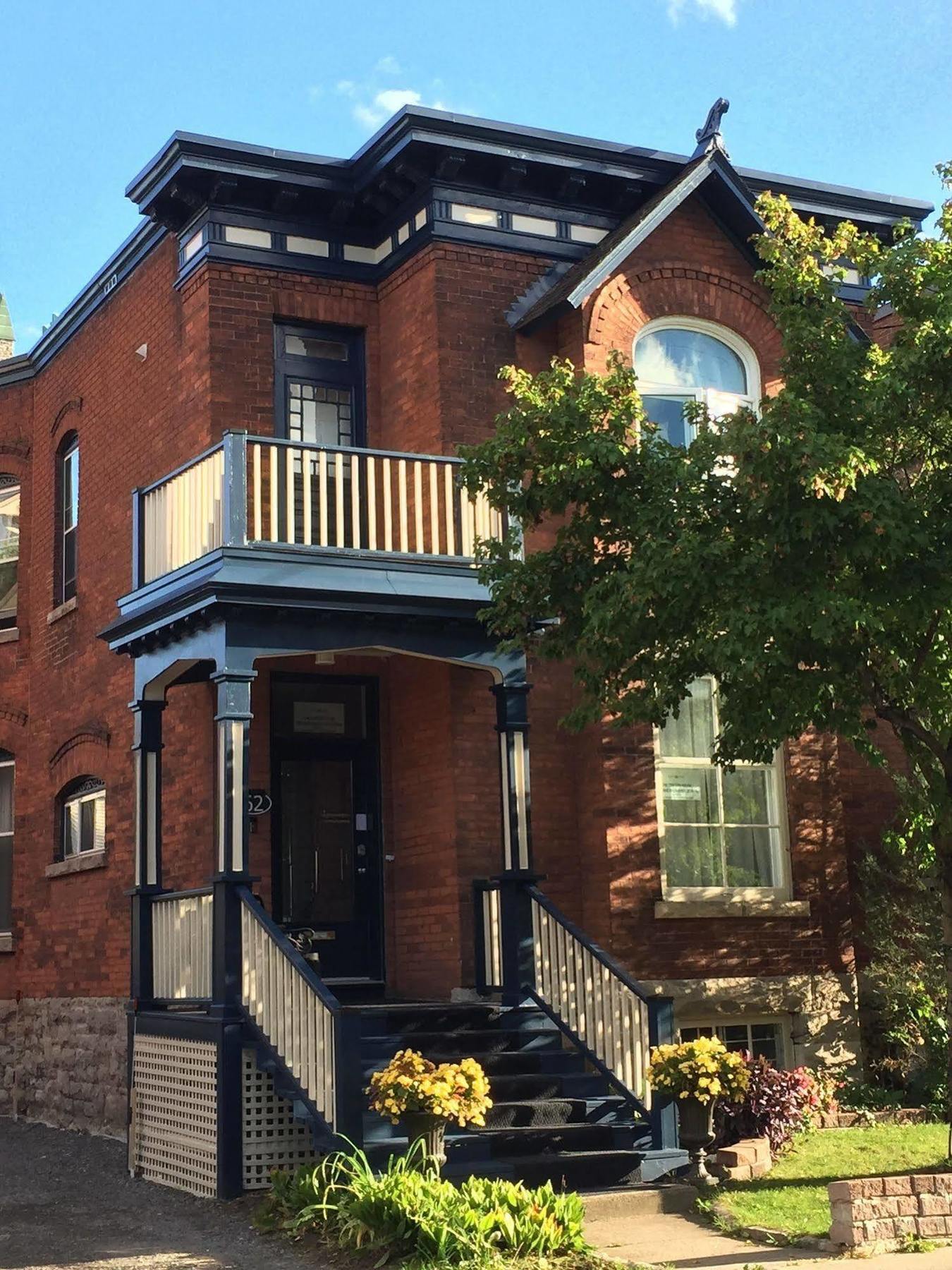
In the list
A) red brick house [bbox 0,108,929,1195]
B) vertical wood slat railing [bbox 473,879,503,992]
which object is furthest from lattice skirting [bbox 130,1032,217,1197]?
vertical wood slat railing [bbox 473,879,503,992]

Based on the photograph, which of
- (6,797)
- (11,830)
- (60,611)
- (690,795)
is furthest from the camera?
(6,797)

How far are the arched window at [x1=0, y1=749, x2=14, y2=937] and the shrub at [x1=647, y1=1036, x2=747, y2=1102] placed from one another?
9.84m

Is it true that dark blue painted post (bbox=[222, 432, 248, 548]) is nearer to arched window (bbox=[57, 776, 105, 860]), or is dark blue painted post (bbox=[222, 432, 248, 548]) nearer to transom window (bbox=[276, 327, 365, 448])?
transom window (bbox=[276, 327, 365, 448])

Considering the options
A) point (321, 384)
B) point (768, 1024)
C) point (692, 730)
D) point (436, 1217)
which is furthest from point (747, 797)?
point (436, 1217)

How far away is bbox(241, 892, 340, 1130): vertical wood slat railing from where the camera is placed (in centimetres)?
1034

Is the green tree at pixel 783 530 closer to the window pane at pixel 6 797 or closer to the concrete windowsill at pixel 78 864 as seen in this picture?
the concrete windowsill at pixel 78 864

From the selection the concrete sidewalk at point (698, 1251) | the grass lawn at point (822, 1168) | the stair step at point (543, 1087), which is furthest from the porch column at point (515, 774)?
the concrete sidewalk at point (698, 1251)

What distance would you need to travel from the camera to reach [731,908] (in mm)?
14062

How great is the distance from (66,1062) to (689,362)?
9.31m

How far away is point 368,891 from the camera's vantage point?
1420 centimetres

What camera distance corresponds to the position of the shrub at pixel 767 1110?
11.5m

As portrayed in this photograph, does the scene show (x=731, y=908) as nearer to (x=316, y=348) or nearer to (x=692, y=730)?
(x=692, y=730)

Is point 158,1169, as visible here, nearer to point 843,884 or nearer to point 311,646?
point 311,646

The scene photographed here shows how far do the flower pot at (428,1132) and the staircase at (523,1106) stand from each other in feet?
0.73
